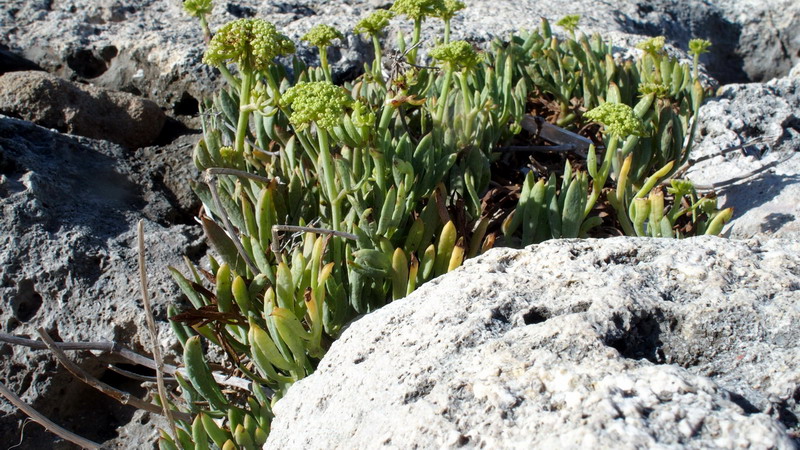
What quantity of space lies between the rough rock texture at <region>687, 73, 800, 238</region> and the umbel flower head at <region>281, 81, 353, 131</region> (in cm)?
175

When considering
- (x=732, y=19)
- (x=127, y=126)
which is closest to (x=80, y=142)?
(x=127, y=126)

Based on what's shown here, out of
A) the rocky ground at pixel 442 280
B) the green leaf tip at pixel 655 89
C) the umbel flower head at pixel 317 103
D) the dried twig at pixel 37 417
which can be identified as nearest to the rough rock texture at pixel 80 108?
the rocky ground at pixel 442 280

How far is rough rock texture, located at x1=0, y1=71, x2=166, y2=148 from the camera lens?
11.3 ft

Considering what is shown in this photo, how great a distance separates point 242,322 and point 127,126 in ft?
5.65

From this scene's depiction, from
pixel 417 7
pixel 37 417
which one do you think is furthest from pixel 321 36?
pixel 37 417

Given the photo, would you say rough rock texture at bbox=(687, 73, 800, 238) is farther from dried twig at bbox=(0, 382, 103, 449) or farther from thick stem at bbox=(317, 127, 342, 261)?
dried twig at bbox=(0, 382, 103, 449)

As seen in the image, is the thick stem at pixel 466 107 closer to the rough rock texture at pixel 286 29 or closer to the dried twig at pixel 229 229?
the dried twig at pixel 229 229

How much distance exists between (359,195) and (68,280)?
44.1 inches

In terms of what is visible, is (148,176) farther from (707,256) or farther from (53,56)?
(707,256)

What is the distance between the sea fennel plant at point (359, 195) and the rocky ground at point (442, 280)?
0.28 meters

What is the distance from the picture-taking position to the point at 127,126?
3.58 meters

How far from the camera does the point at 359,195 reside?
2547 mm

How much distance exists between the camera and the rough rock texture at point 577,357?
1.33 m

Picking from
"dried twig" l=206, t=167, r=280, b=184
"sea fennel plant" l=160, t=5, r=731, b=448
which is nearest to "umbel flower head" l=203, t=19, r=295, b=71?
"sea fennel plant" l=160, t=5, r=731, b=448
